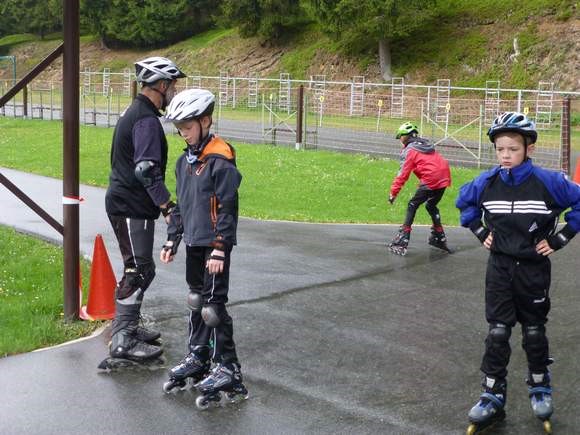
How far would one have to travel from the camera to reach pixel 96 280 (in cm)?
727

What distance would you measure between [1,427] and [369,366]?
2.54 metres

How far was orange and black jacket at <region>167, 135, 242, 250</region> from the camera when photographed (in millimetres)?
5246

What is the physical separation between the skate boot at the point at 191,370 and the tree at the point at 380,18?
39012 mm

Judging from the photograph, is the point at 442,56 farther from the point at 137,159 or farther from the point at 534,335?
the point at 534,335

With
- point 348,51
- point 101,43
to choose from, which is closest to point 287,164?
point 348,51

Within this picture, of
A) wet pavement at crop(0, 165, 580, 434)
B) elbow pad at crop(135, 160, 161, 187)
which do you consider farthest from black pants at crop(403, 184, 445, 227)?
elbow pad at crop(135, 160, 161, 187)

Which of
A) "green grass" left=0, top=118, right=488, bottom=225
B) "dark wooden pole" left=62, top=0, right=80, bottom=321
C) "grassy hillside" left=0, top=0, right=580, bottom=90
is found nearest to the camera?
"dark wooden pole" left=62, top=0, right=80, bottom=321

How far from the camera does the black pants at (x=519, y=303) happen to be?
5023mm

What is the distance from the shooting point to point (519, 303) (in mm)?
5094

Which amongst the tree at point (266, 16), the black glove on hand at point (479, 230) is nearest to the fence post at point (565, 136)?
the black glove on hand at point (479, 230)

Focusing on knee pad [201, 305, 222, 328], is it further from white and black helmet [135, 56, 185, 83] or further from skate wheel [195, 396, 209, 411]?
white and black helmet [135, 56, 185, 83]

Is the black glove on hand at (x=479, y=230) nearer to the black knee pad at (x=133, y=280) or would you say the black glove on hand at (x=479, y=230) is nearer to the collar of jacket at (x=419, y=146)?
the black knee pad at (x=133, y=280)

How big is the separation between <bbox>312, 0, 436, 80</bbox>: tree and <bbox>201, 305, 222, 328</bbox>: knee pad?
3922cm

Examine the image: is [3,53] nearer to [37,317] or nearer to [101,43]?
[101,43]
